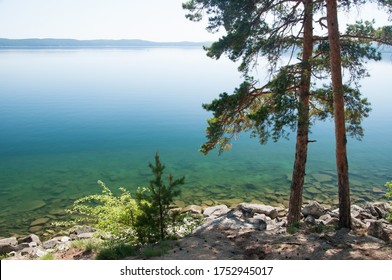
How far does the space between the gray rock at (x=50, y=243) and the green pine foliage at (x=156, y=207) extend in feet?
22.3

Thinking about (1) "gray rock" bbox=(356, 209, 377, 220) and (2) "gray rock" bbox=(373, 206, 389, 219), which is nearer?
(1) "gray rock" bbox=(356, 209, 377, 220)

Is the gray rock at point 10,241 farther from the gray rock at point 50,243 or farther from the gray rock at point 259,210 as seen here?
the gray rock at point 259,210

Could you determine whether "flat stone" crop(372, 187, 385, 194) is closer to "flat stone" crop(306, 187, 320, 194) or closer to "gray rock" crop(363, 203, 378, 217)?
"flat stone" crop(306, 187, 320, 194)

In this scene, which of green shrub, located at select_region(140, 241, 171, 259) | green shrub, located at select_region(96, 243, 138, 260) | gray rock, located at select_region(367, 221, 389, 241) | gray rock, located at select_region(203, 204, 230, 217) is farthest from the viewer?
gray rock, located at select_region(203, 204, 230, 217)

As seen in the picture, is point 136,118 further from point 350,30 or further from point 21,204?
point 350,30

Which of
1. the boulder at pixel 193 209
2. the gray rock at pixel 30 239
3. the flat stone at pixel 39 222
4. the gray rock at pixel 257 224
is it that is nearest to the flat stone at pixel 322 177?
the boulder at pixel 193 209

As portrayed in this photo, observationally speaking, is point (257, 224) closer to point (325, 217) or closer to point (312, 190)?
point (325, 217)

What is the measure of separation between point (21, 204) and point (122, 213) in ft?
46.8

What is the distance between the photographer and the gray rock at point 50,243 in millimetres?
14969

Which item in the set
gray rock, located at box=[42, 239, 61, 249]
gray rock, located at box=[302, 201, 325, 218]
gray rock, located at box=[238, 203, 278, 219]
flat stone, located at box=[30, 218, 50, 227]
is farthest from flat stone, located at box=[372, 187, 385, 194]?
flat stone, located at box=[30, 218, 50, 227]

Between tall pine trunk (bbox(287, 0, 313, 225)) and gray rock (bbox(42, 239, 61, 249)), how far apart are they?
33.2ft

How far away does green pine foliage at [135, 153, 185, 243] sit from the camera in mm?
9578

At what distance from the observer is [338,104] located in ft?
35.2
